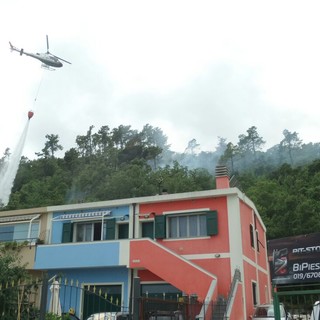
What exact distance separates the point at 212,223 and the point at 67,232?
7572 millimetres

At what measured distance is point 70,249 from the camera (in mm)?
21109

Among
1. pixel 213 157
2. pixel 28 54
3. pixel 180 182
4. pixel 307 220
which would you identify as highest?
pixel 213 157

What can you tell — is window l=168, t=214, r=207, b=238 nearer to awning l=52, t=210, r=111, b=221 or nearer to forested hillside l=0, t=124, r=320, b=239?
awning l=52, t=210, r=111, b=221

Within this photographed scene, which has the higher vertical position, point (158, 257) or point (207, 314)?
point (158, 257)

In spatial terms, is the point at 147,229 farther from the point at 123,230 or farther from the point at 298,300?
the point at 298,300

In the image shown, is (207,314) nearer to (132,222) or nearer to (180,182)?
(132,222)

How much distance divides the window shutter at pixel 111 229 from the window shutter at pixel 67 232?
2040mm

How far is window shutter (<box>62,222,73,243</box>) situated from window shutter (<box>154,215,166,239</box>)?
180 inches

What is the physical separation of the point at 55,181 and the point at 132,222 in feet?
130

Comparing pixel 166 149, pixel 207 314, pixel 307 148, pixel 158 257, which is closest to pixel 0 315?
pixel 207 314

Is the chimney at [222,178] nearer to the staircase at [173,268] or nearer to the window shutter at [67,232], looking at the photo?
the staircase at [173,268]

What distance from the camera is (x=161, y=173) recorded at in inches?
2231

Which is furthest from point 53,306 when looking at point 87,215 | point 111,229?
point 87,215

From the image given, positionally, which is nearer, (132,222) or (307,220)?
(132,222)
